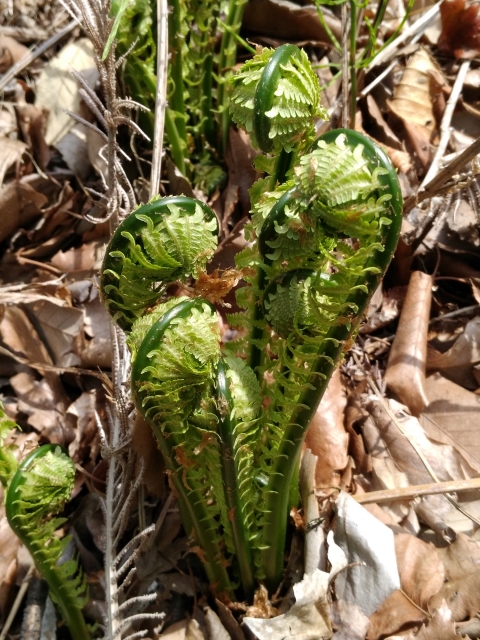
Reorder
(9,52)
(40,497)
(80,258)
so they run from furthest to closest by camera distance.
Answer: (9,52) → (80,258) → (40,497)

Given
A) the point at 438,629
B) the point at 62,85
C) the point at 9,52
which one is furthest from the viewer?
the point at 9,52

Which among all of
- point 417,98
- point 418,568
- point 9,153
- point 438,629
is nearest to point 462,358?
point 418,568

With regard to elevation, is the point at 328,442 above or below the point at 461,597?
above

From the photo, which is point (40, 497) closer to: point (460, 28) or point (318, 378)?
point (318, 378)

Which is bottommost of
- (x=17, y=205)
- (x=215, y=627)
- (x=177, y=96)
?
(x=215, y=627)

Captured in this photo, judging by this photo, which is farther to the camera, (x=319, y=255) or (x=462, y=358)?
(x=462, y=358)

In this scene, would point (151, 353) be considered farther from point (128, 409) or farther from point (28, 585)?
point (28, 585)

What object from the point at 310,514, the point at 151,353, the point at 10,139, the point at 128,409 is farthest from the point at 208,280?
the point at 10,139

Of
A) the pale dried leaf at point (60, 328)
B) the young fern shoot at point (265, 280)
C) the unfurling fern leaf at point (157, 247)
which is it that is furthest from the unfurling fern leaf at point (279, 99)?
the pale dried leaf at point (60, 328)

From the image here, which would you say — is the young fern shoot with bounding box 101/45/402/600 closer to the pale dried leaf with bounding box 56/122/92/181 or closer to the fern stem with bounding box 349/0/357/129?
the fern stem with bounding box 349/0/357/129
